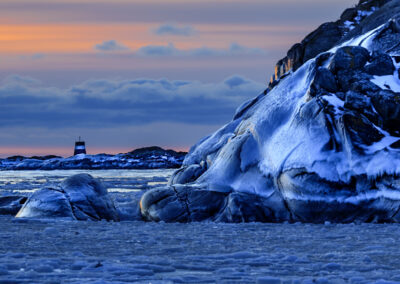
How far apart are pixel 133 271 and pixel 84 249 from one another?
1511 millimetres

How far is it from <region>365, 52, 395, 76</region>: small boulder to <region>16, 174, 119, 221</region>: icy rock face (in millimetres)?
5081

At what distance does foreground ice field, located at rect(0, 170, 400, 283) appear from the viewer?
4598 mm

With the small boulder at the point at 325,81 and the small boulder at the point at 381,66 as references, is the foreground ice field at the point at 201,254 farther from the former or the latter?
the small boulder at the point at 381,66

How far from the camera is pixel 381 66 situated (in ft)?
34.8

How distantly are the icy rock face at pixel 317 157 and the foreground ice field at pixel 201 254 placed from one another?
82 centimetres

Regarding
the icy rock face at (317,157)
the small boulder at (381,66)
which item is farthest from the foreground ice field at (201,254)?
the small boulder at (381,66)

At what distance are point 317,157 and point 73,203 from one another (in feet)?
13.6

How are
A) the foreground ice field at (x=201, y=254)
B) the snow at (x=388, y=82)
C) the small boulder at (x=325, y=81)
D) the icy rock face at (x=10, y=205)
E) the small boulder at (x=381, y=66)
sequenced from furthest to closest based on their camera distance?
the icy rock face at (x=10, y=205)
the small boulder at (x=381, y=66)
the small boulder at (x=325, y=81)
the snow at (x=388, y=82)
the foreground ice field at (x=201, y=254)

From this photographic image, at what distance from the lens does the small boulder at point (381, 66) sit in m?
10.6

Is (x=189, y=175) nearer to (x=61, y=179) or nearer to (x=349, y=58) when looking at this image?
(x=349, y=58)

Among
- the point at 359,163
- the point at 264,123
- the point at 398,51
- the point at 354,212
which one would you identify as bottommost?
the point at 354,212

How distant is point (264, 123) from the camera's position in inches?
432

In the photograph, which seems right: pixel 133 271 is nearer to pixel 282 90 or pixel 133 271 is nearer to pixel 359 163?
pixel 359 163

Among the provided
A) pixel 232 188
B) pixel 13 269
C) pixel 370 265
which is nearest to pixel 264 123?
pixel 232 188
